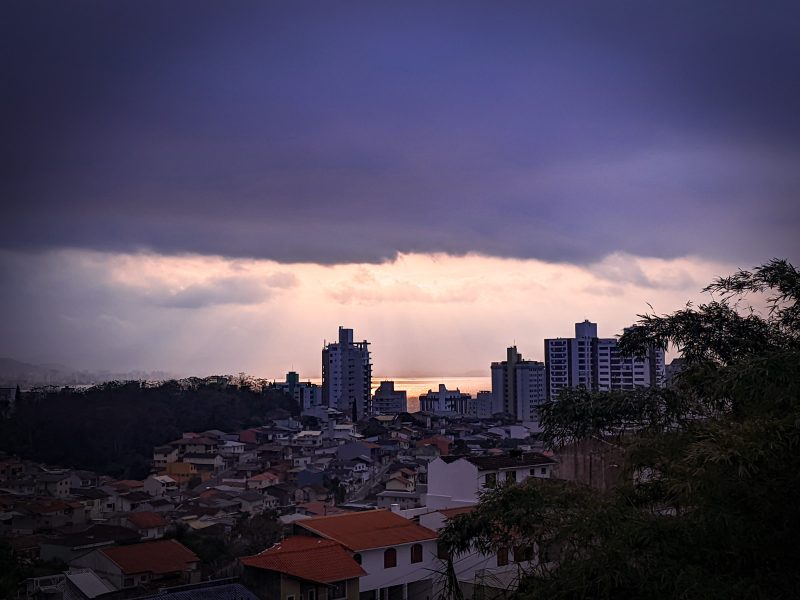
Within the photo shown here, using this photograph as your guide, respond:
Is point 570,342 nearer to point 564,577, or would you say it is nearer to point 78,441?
point 78,441

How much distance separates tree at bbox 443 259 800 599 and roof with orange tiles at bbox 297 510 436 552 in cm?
995

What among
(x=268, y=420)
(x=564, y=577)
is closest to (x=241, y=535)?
(x=564, y=577)

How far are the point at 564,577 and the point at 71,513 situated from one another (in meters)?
32.1

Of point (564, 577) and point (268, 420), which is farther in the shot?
point (268, 420)

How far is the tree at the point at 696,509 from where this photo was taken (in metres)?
4.82

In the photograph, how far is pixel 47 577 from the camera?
1967 cm

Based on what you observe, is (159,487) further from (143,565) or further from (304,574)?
(304,574)

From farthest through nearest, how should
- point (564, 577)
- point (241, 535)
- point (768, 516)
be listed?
point (241, 535) < point (564, 577) < point (768, 516)

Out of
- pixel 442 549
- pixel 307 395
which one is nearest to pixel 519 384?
pixel 307 395

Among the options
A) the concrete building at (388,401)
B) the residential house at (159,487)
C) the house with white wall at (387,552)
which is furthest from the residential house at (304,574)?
the concrete building at (388,401)

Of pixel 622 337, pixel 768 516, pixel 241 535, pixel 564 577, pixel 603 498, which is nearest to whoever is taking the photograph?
pixel 768 516

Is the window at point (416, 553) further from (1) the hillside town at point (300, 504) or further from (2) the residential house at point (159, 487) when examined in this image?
(2) the residential house at point (159, 487)

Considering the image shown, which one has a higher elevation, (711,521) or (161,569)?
(711,521)

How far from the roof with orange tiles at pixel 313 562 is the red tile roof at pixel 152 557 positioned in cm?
532
